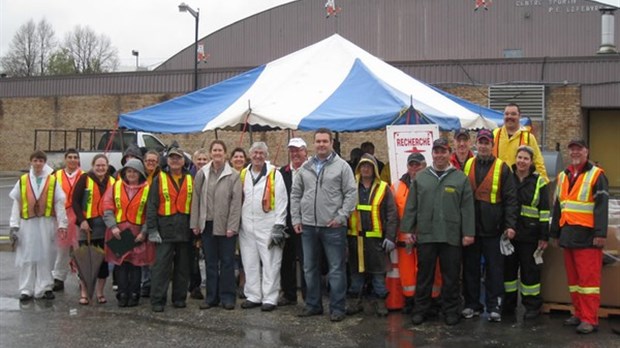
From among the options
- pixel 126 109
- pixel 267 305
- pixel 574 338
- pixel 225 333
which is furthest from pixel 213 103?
Answer: pixel 126 109

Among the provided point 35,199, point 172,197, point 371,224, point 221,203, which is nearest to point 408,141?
point 371,224

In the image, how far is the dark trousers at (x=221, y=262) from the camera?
27.2ft

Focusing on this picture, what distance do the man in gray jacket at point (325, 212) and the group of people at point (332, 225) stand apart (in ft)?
0.05

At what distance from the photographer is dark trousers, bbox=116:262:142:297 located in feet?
27.4

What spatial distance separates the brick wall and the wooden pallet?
17.1m

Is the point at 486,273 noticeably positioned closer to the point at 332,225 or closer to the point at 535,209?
the point at 535,209

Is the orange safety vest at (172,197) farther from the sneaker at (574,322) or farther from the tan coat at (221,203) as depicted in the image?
the sneaker at (574,322)

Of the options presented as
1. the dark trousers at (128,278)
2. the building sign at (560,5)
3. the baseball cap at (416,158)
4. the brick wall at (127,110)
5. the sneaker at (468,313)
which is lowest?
the sneaker at (468,313)

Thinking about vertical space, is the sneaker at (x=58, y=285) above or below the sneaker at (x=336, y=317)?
above

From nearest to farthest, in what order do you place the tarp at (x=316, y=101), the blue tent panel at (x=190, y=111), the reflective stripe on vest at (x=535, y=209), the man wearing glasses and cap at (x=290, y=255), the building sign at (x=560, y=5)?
the reflective stripe on vest at (x=535, y=209)
the man wearing glasses and cap at (x=290, y=255)
the tarp at (x=316, y=101)
the blue tent panel at (x=190, y=111)
the building sign at (x=560, y=5)

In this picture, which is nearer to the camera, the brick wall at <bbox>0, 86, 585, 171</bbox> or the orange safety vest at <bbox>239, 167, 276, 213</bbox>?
the orange safety vest at <bbox>239, 167, 276, 213</bbox>

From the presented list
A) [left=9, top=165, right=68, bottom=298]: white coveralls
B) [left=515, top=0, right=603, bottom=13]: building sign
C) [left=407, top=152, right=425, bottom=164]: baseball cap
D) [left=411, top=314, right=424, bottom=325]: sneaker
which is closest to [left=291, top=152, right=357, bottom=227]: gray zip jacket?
[left=407, top=152, right=425, bottom=164]: baseball cap

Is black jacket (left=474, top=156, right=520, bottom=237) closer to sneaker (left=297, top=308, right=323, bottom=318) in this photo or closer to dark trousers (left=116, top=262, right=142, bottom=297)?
sneaker (left=297, top=308, right=323, bottom=318)

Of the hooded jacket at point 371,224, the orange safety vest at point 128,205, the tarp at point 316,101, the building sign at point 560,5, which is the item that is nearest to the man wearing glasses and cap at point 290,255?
the tarp at point 316,101
